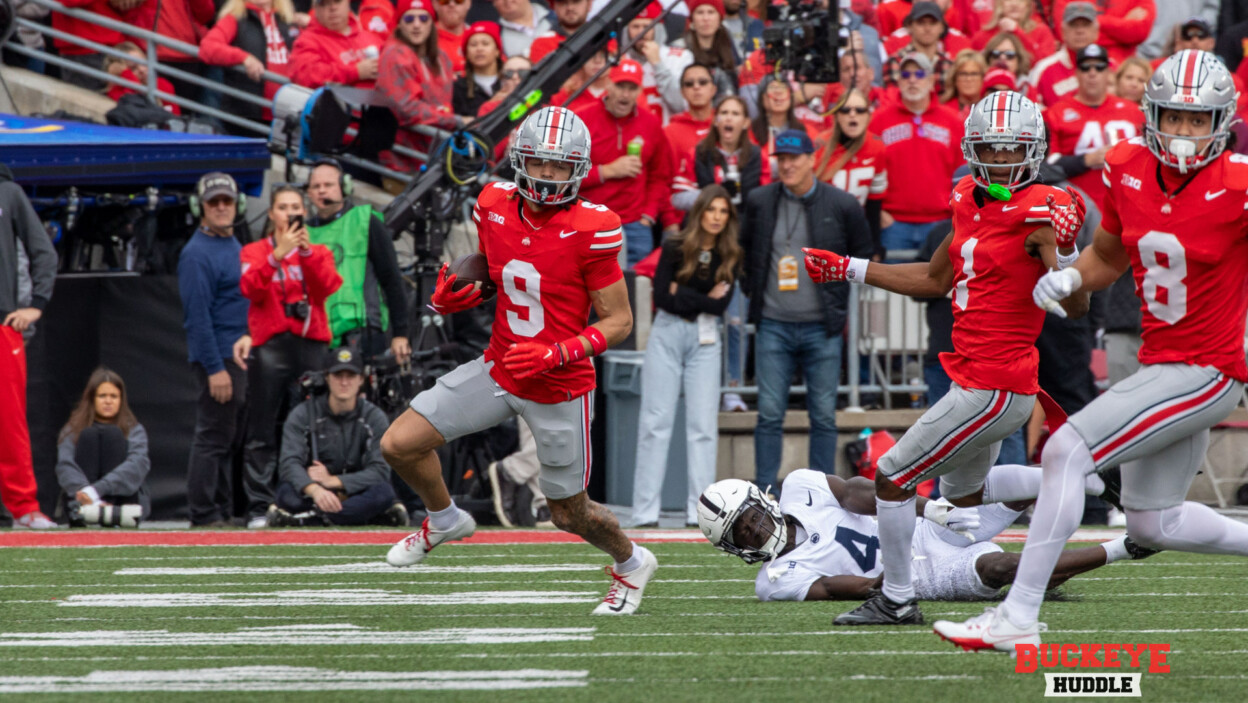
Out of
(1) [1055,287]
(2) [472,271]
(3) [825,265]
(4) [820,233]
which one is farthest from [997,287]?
(4) [820,233]

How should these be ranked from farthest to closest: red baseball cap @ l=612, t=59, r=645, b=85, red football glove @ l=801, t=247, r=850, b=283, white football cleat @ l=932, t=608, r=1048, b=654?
red baseball cap @ l=612, t=59, r=645, b=85, red football glove @ l=801, t=247, r=850, b=283, white football cleat @ l=932, t=608, r=1048, b=654

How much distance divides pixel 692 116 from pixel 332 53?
2517 mm

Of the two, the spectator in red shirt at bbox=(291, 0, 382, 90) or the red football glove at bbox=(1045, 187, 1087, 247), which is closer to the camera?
the red football glove at bbox=(1045, 187, 1087, 247)

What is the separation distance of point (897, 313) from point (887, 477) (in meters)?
5.36

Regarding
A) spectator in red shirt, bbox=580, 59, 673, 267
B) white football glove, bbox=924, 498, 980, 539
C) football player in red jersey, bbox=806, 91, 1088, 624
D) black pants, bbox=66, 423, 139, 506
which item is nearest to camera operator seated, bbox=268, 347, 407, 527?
black pants, bbox=66, 423, 139, 506

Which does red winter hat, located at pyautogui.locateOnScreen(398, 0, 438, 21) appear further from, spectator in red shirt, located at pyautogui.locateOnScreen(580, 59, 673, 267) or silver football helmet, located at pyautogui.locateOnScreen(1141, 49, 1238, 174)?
silver football helmet, located at pyautogui.locateOnScreen(1141, 49, 1238, 174)

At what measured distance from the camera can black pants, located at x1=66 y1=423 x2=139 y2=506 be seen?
9.79 meters

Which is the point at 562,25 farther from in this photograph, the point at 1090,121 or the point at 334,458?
the point at 334,458

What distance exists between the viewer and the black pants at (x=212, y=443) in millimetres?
9594

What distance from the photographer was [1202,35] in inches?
484

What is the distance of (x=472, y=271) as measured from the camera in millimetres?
6168

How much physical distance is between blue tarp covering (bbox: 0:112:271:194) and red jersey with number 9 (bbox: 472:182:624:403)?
4.51m

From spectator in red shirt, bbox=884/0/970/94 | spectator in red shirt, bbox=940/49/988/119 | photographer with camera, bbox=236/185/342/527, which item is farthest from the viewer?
spectator in red shirt, bbox=884/0/970/94

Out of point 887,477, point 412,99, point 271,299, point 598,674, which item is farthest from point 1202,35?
point 598,674
